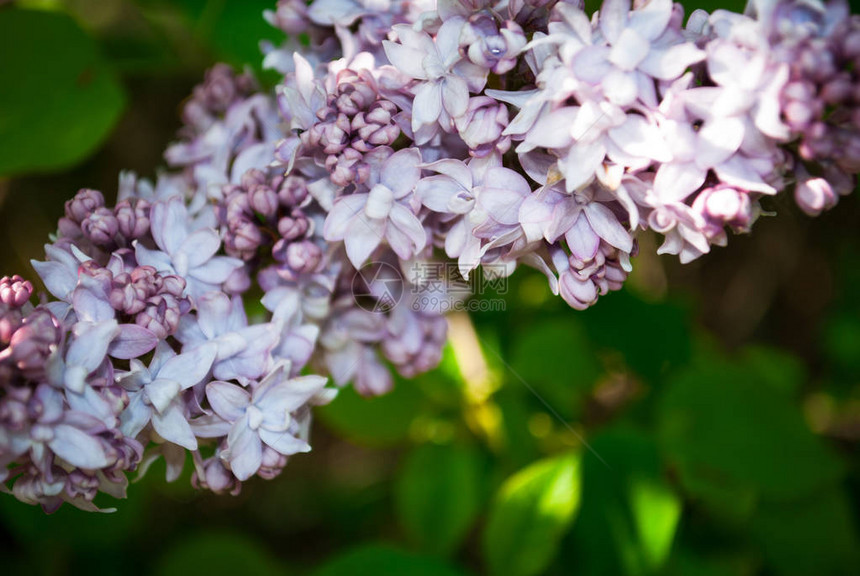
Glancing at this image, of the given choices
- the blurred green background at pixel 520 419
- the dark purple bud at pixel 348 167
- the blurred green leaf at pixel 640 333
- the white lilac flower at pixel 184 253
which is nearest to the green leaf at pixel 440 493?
the blurred green background at pixel 520 419

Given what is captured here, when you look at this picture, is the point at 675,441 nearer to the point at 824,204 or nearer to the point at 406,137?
the point at 824,204

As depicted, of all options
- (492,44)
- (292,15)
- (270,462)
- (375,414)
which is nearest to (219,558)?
(375,414)

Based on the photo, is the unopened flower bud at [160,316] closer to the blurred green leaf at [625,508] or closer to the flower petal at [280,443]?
the flower petal at [280,443]

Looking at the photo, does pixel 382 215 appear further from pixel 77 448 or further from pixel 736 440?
pixel 736 440

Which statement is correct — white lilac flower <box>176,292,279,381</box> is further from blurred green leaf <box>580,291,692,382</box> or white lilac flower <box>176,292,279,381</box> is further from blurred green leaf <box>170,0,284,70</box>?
blurred green leaf <box>580,291,692,382</box>

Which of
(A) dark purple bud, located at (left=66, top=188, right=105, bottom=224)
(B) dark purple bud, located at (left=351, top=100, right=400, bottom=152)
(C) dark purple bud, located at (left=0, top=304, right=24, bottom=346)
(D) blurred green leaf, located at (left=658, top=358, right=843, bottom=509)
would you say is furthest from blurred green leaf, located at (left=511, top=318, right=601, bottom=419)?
(C) dark purple bud, located at (left=0, top=304, right=24, bottom=346)

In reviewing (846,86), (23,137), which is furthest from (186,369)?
(846,86)
